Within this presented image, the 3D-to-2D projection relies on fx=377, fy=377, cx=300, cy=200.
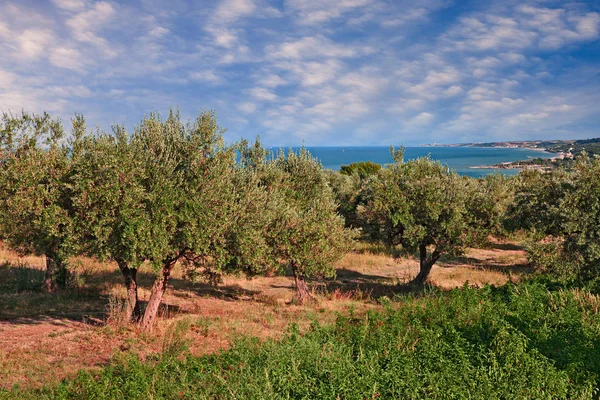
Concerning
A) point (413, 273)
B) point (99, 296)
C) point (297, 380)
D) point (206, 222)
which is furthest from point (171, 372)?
point (413, 273)

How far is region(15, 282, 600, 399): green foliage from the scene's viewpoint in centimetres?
923

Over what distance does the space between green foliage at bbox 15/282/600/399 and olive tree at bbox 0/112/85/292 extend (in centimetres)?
596

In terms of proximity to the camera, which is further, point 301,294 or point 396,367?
point 301,294

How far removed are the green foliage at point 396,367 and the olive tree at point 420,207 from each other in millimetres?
10239

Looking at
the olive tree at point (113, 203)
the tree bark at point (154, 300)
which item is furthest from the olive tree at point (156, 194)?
the tree bark at point (154, 300)

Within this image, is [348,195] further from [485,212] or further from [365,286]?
[485,212]

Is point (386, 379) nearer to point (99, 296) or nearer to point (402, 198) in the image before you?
point (402, 198)

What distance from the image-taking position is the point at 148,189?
14688 mm

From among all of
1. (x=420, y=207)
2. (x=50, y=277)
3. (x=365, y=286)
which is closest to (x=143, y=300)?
(x=50, y=277)

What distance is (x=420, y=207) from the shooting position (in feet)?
80.0

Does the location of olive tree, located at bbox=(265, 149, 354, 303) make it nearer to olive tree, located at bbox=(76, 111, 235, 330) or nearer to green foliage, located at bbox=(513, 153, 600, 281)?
olive tree, located at bbox=(76, 111, 235, 330)

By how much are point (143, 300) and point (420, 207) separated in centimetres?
1827

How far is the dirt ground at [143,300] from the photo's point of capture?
14094 millimetres

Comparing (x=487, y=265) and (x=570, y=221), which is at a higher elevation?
(x=570, y=221)
